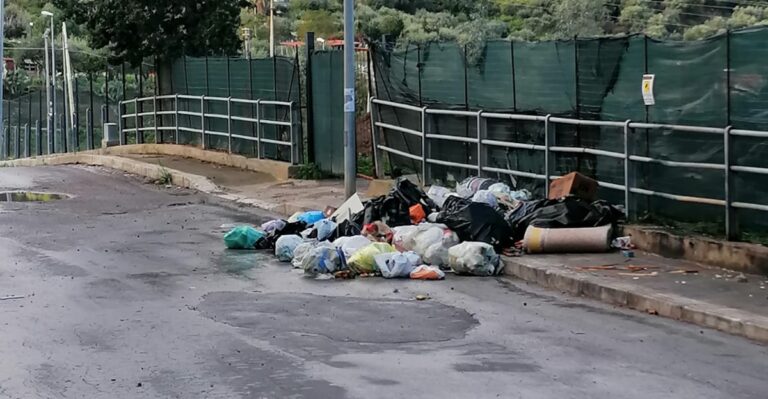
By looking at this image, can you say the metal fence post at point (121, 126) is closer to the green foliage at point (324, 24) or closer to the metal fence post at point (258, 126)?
the metal fence post at point (258, 126)

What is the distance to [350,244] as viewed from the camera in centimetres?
1200

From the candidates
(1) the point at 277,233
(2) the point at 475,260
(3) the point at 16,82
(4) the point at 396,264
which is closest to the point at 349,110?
(1) the point at 277,233

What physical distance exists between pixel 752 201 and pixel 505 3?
30539 millimetres

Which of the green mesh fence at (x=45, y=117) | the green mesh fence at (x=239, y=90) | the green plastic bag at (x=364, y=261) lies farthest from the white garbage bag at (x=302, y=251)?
the green mesh fence at (x=45, y=117)

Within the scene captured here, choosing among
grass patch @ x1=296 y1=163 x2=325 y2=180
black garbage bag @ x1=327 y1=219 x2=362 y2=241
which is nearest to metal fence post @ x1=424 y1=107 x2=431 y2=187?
black garbage bag @ x1=327 y1=219 x2=362 y2=241

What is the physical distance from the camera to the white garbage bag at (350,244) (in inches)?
465

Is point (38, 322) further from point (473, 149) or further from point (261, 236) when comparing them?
point (473, 149)

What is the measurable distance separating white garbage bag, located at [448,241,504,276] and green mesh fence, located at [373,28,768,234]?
2217 mm

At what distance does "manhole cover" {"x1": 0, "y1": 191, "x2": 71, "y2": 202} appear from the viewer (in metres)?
19.4

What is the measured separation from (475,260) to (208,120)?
52.0ft

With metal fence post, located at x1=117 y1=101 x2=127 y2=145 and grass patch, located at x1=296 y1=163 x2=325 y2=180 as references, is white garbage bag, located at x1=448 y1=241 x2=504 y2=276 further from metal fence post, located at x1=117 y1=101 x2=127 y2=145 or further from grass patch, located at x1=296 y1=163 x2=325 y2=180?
metal fence post, located at x1=117 y1=101 x2=127 y2=145

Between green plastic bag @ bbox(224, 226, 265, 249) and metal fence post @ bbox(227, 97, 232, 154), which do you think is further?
metal fence post @ bbox(227, 97, 232, 154)

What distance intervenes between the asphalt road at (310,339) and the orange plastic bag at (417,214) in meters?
2.03

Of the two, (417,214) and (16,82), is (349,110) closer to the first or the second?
(417,214)
